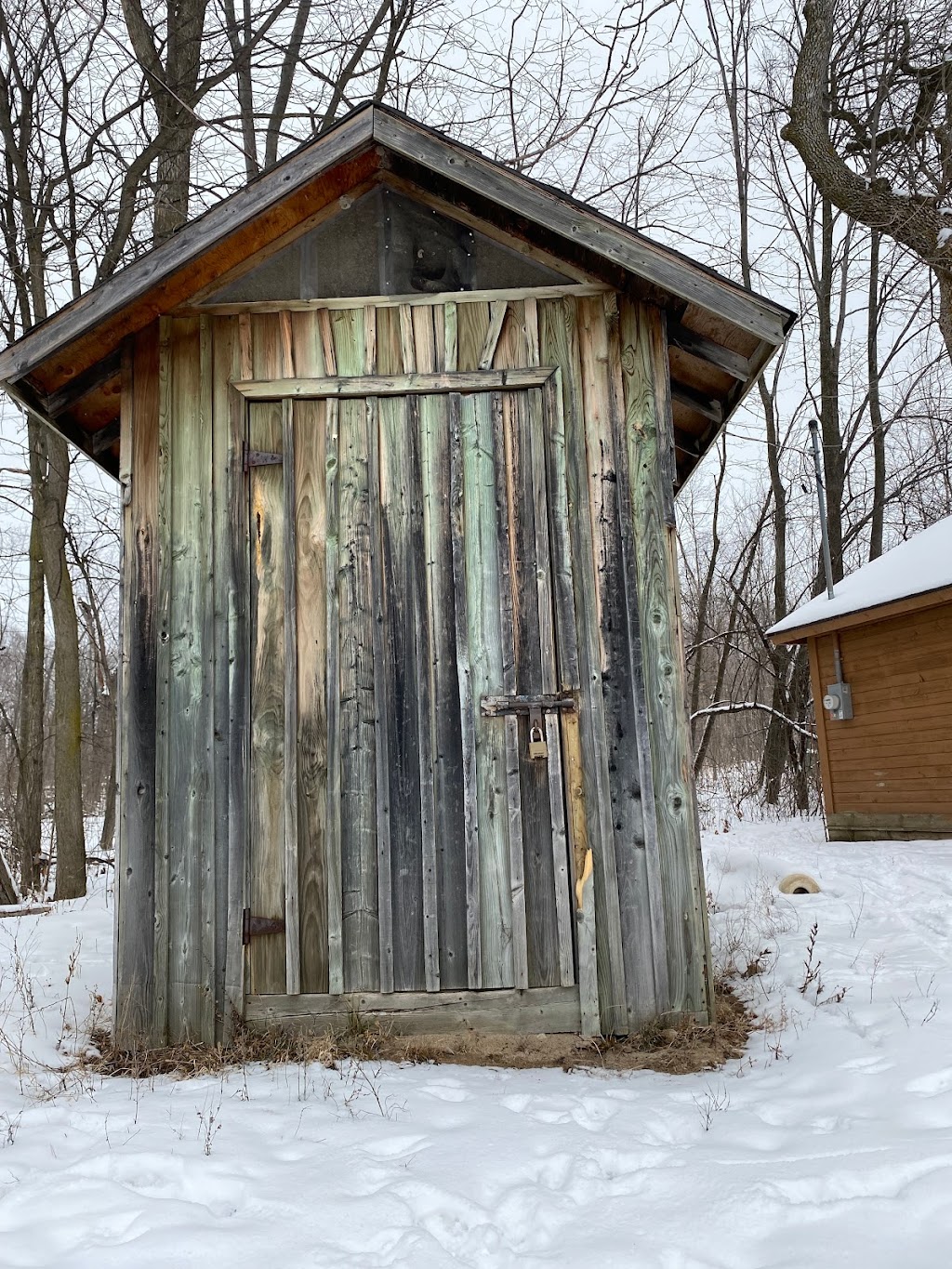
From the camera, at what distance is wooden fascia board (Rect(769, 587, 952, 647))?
34.1 ft

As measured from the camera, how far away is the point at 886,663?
1169cm

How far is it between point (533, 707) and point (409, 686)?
0.62 m

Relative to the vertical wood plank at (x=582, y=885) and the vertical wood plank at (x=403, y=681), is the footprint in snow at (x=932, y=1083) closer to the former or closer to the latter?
the vertical wood plank at (x=582, y=885)

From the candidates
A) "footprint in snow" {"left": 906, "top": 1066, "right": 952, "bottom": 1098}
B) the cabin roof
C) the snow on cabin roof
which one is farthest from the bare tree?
"footprint in snow" {"left": 906, "top": 1066, "right": 952, "bottom": 1098}

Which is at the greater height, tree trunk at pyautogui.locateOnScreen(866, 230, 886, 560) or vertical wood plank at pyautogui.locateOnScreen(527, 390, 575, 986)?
tree trunk at pyautogui.locateOnScreen(866, 230, 886, 560)

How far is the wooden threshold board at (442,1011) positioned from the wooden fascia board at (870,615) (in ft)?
25.1

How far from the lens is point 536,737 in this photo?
15.1 feet

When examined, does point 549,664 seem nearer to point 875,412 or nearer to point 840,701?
point 840,701

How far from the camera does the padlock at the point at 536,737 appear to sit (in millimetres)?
4590

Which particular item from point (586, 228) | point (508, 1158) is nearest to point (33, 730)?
point (586, 228)

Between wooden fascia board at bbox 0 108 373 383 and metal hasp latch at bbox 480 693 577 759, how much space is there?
260cm

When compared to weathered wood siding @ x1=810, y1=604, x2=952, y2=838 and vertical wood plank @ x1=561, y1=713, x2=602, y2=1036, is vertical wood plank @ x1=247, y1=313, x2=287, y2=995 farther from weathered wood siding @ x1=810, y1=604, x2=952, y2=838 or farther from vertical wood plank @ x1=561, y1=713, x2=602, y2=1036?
weathered wood siding @ x1=810, y1=604, x2=952, y2=838

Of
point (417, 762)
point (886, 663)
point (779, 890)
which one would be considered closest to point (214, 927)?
point (417, 762)

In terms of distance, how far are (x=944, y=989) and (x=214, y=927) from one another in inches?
145
